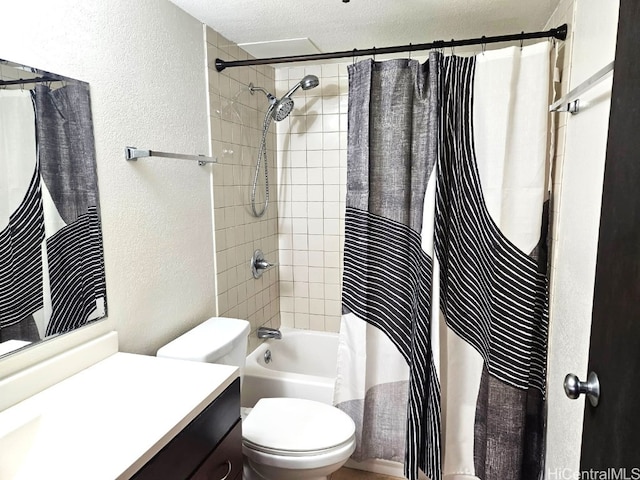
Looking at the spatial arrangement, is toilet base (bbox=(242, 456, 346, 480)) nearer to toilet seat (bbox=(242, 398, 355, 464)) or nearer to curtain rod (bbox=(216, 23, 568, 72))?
toilet seat (bbox=(242, 398, 355, 464))

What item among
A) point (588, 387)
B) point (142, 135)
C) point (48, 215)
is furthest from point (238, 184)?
point (588, 387)

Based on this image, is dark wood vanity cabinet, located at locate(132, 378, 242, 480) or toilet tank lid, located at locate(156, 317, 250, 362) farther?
toilet tank lid, located at locate(156, 317, 250, 362)

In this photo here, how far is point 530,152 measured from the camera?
1691 millimetres

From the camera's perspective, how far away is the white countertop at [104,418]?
0.89 m

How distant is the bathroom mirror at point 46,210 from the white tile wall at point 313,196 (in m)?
1.56

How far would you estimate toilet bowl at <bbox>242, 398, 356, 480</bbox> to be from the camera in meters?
1.54

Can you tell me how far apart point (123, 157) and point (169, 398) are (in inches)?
34.0

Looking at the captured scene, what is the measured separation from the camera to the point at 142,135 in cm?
158

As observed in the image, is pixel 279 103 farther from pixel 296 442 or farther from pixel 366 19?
pixel 296 442

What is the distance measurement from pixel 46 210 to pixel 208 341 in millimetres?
763

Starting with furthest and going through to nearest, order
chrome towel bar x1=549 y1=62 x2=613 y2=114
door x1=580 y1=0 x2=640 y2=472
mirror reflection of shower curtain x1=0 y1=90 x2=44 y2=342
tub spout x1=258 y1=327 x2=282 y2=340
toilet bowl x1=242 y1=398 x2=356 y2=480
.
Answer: tub spout x1=258 y1=327 x2=282 y2=340, toilet bowl x1=242 y1=398 x2=356 y2=480, mirror reflection of shower curtain x1=0 y1=90 x2=44 y2=342, chrome towel bar x1=549 y1=62 x2=613 y2=114, door x1=580 y1=0 x2=640 y2=472

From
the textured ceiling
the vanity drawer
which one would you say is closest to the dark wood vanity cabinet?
the vanity drawer

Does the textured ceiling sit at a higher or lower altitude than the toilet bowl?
higher

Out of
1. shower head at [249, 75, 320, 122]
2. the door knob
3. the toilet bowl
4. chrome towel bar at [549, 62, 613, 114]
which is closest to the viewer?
the door knob
